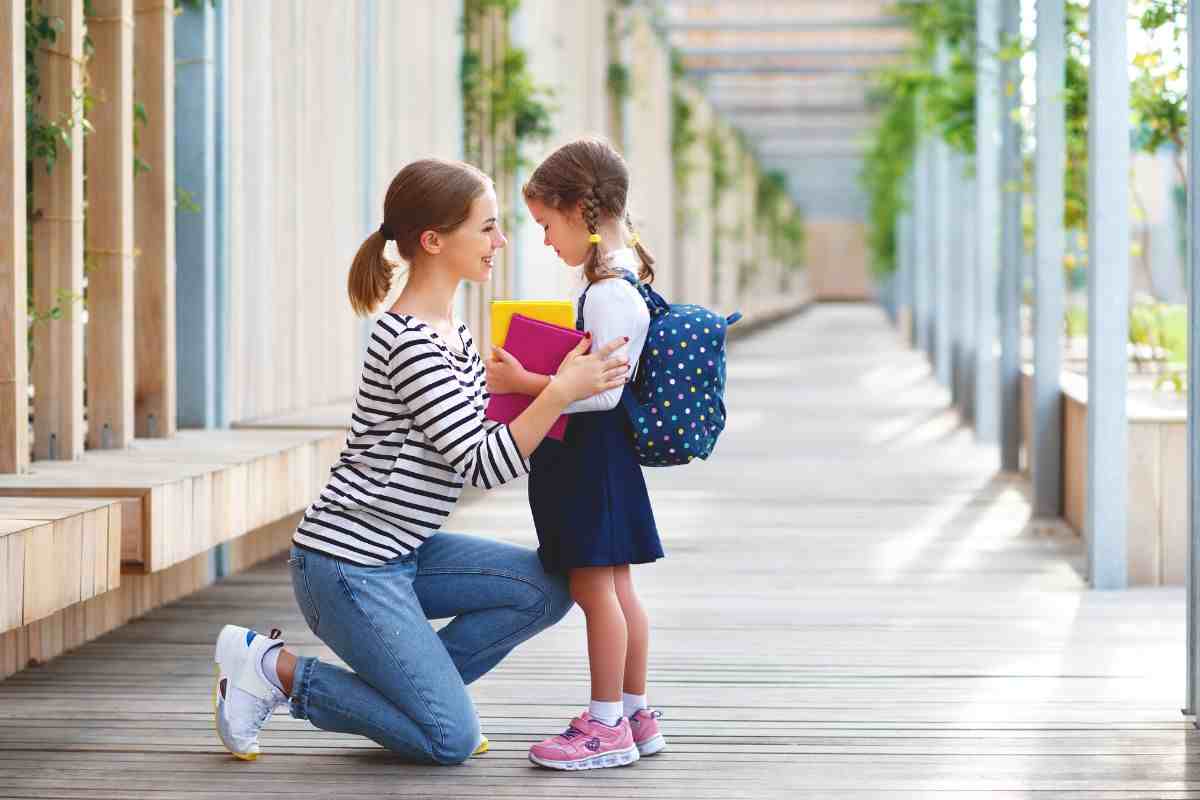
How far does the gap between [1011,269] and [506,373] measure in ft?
16.6

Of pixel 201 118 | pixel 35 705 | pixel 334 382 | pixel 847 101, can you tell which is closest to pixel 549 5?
pixel 334 382

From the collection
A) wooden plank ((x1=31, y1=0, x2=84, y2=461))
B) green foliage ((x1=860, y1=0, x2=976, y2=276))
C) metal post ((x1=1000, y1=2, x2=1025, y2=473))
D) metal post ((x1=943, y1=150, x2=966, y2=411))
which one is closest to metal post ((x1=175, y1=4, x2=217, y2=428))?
wooden plank ((x1=31, y1=0, x2=84, y2=461))

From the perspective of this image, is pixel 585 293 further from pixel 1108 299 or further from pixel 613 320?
pixel 1108 299

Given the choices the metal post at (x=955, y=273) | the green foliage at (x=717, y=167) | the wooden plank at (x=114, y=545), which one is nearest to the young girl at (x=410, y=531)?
the wooden plank at (x=114, y=545)

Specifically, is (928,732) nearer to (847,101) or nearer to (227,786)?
(227,786)

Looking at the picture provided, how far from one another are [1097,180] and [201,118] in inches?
103

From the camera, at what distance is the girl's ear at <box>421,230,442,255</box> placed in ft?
10.3

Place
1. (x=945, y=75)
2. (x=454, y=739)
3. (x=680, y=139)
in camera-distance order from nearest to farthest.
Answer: (x=454, y=739)
(x=945, y=75)
(x=680, y=139)

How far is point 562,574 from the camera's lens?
3.25 meters

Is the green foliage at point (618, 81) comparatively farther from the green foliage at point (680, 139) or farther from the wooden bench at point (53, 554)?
the wooden bench at point (53, 554)

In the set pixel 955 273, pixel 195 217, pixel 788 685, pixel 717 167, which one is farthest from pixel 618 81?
pixel 788 685

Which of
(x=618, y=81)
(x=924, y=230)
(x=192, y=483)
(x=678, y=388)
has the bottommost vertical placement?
(x=192, y=483)

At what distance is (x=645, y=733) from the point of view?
3.26 metres

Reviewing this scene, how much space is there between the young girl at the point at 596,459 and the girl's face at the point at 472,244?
108mm
